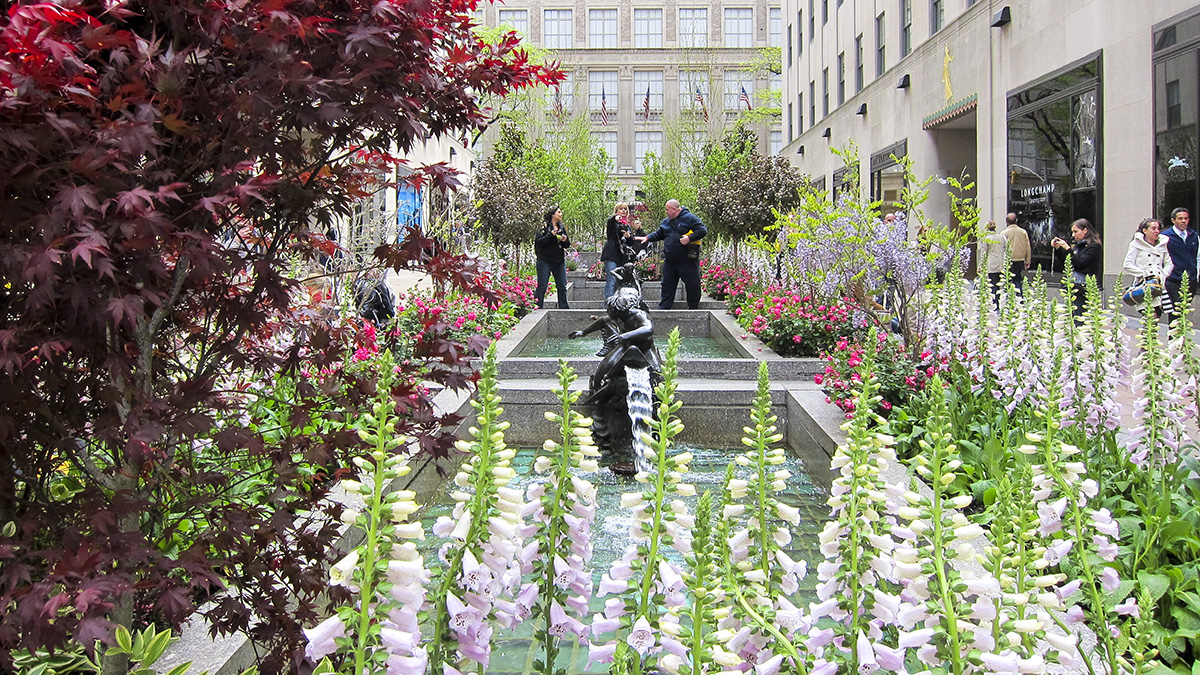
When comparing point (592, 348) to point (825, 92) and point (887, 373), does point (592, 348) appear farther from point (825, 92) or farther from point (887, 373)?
point (825, 92)

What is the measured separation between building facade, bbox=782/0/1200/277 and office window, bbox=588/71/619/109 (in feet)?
113

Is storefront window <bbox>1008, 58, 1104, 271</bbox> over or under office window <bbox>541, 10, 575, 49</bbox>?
under

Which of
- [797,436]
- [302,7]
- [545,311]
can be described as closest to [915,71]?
[545,311]

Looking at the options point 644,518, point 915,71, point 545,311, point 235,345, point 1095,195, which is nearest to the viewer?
point 644,518

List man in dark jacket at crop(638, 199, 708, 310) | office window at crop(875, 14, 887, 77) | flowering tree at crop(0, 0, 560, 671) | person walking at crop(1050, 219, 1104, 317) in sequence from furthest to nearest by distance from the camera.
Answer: office window at crop(875, 14, 887, 77)
man in dark jacket at crop(638, 199, 708, 310)
person walking at crop(1050, 219, 1104, 317)
flowering tree at crop(0, 0, 560, 671)

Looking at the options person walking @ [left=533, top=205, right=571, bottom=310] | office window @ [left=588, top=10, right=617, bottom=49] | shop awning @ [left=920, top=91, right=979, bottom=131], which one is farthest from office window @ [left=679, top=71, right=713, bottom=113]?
person walking @ [left=533, top=205, right=571, bottom=310]

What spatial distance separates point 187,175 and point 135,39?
13.9 inches

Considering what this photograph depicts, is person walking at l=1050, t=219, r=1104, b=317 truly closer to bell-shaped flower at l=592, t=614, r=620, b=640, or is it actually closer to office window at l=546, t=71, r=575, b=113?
bell-shaped flower at l=592, t=614, r=620, b=640

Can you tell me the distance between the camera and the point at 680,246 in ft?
48.3

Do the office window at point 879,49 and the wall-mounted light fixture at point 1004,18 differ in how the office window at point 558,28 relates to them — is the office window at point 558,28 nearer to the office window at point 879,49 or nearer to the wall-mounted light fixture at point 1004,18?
the office window at point 879,49

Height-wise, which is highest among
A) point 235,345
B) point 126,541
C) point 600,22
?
point 600,22

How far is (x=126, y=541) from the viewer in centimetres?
217

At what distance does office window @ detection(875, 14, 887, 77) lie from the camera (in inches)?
1206

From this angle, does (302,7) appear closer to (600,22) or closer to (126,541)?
(126,541)
